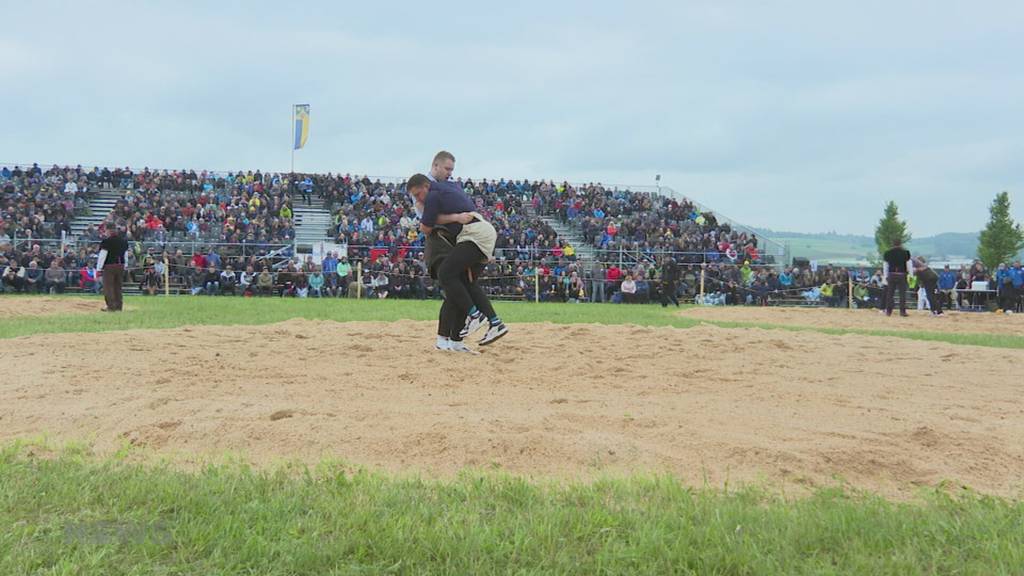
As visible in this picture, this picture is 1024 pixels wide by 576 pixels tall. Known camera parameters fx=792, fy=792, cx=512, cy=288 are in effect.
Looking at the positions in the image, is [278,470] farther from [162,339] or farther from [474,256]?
[162,339]

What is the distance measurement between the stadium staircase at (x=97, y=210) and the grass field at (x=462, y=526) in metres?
31.9

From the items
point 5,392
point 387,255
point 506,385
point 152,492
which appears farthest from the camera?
point 387,255

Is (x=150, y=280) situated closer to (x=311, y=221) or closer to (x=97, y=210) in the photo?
(x=97, y=210)

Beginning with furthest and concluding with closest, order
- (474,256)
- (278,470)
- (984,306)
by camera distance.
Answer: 1. (984,306)
2. (474,256)
3. (278,470)

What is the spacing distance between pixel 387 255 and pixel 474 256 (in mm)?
23332

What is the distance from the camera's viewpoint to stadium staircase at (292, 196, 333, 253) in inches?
1394

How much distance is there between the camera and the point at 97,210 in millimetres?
35531

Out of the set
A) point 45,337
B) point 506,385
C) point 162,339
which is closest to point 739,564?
point 506,385

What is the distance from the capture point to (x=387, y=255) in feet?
102

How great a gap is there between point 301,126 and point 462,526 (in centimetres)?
4396

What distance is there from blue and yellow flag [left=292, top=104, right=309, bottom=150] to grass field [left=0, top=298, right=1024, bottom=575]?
42.5 m

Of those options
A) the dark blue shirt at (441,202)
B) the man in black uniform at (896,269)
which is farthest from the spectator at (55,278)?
the man in black uniform at (896,269)

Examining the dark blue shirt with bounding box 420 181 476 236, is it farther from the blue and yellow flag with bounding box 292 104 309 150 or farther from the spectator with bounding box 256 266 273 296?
the blue and yellow flag with bounding box 292 104 309 150

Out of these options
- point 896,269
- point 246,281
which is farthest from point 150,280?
point 896,269
